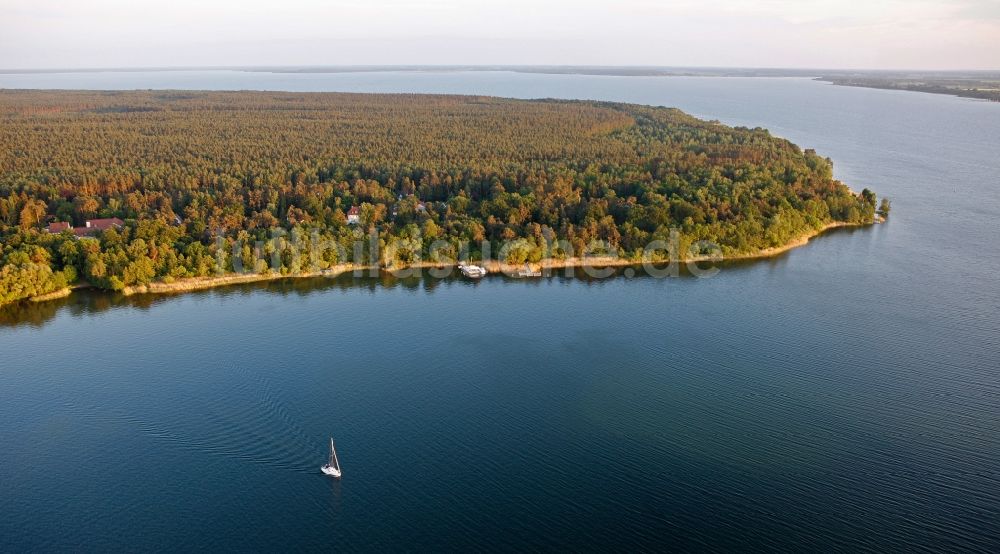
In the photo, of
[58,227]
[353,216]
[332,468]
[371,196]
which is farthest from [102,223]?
[332,468]

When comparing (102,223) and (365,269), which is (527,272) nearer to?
(365,269)

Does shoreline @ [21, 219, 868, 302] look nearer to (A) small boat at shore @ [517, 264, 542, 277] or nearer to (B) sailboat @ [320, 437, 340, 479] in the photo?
(A) small boat at shore @ [517, 264, 542, 277]

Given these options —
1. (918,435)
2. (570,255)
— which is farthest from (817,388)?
(570,255)

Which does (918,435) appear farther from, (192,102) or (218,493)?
(192,102)

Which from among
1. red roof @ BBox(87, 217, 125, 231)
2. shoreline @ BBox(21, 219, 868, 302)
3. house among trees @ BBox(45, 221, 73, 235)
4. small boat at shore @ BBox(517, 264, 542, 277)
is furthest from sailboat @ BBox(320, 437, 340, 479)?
house among trees @ BBox(45, 221, 73, 235)

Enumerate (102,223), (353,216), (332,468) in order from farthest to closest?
(353,216) < (102,223) < (332,468)

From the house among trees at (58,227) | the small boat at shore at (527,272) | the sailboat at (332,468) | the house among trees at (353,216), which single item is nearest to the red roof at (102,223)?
the house among trees at (58,227)
